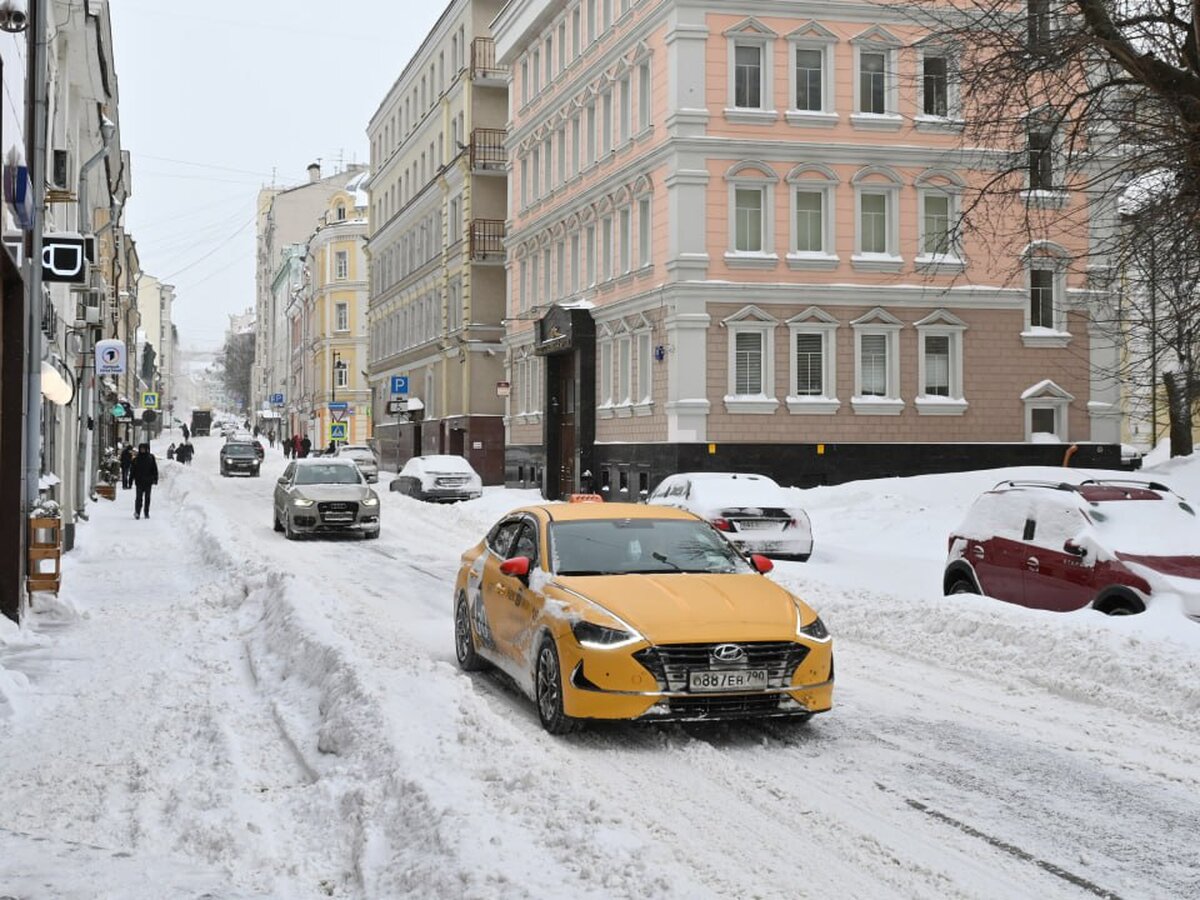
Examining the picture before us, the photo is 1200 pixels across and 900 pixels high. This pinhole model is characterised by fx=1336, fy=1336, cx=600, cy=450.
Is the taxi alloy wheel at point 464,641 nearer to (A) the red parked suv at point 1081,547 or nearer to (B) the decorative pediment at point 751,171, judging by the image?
(A) the red parked suv at point 1081,547

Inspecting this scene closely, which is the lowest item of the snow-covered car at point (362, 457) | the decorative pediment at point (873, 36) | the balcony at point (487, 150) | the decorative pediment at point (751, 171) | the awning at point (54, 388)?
the snow-covered car at point (362, 457)

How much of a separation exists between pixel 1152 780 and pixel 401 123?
6540cm

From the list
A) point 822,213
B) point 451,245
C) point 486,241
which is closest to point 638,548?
point 822,213

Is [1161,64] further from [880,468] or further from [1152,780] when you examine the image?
[880,468]

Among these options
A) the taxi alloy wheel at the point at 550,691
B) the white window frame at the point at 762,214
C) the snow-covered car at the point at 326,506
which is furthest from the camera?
the white window frame at the point at 762,214

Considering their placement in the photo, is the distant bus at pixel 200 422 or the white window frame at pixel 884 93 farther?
the distant bus at pixel 200 422

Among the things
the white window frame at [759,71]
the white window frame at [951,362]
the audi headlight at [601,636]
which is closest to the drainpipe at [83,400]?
the white window frame at [759,71]

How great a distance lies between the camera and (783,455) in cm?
3325

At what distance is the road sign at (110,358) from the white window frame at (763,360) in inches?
554

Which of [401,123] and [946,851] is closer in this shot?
[946,851]

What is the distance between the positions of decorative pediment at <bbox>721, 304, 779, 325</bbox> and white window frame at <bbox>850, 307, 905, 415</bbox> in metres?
2.39

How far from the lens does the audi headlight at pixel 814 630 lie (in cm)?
849

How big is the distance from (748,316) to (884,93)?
7.06m

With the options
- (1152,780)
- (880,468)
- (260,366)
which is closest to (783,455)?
(880,468)
